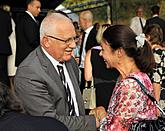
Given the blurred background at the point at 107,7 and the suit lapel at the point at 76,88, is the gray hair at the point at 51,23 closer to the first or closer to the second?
the suit lapel at the point at 76,88

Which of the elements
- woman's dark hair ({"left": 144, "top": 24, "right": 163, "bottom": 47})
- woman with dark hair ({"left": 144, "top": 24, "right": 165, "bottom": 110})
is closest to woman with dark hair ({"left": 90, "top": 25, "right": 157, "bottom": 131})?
woman with dark hair ({"left": 144, "top": 24, "right": 165, "bottom": 110})

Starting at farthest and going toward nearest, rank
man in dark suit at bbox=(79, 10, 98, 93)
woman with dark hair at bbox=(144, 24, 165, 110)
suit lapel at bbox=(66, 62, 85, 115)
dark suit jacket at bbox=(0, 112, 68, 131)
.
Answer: man in dark suit at bbox=(79, 10, 98, 93) → woman with dark hair at bbox=(144, 24, 165, 110) → suit lapel at bbox=(66, 62, 85, 115) → dark suit jacket at bbox=(0, 112, 68, 131)

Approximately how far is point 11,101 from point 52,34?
105cm

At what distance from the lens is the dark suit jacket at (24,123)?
2029 mm

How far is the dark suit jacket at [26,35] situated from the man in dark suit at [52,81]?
431cm

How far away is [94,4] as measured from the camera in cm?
1188

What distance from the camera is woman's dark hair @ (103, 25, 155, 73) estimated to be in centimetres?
316

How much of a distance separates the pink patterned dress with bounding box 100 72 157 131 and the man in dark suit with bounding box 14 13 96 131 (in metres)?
0.17

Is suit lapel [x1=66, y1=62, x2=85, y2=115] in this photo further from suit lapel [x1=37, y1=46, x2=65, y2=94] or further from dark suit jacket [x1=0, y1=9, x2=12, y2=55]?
dark suit jacket [x1=0, y1=9, x2=12, y2=55]

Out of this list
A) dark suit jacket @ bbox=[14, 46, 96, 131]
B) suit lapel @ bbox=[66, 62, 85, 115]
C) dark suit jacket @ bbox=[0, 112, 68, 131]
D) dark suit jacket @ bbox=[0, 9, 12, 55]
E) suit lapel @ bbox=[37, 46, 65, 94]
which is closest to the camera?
dark suit jacket @ bbox=[0, 112, 68, 131]

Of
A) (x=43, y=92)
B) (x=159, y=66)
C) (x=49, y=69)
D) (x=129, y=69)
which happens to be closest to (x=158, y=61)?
(x=159, y=66)

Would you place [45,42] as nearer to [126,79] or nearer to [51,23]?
[51,23]

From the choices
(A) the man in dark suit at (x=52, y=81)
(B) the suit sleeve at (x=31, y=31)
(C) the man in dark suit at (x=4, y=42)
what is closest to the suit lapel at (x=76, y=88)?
(A) the man in dark suit at (x=52, y=81)

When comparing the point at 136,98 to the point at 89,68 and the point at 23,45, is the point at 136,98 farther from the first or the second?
the point at 23,45
